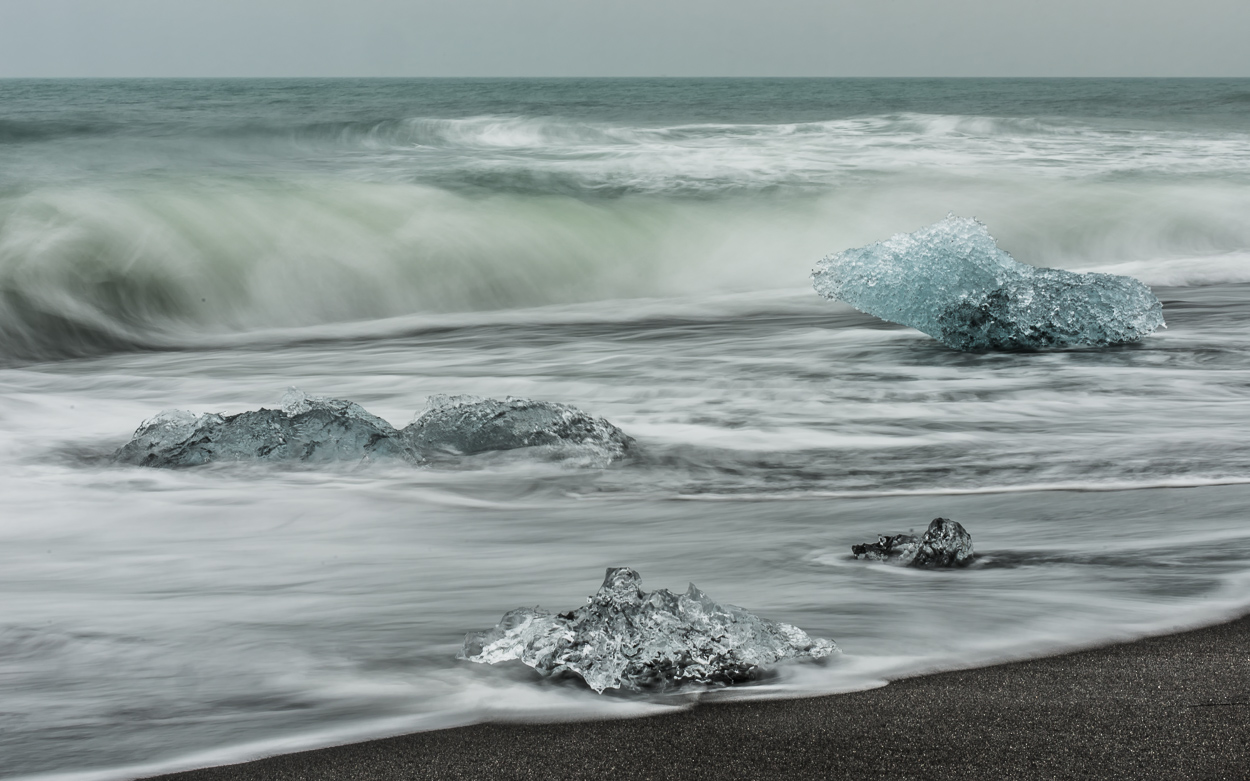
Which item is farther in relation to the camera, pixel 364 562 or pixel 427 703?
pixel 364 562

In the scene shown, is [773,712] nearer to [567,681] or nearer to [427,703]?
[567,681]

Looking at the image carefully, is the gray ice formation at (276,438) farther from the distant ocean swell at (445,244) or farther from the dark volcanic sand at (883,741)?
the distant ocean swell at (445,244)

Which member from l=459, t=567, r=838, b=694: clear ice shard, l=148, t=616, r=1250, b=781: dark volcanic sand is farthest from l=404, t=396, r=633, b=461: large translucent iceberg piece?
l=148, t=616, r=1250, b=781: dark volcanic sand

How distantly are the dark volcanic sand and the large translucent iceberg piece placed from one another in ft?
5.96

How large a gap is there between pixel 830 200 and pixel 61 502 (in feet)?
29.7

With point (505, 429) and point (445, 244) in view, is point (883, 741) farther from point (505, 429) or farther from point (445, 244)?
point (445, 244)

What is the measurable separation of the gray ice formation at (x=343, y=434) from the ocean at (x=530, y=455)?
0.08 meters

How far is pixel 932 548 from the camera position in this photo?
2523mm

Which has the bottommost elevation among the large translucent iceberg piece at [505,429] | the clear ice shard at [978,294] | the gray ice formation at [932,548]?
the gray ice formation at [932,548]

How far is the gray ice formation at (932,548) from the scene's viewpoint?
99.2 inches

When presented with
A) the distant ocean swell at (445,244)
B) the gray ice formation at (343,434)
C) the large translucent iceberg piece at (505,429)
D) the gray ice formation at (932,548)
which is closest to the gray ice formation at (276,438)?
the gray ice formation at (343,434)

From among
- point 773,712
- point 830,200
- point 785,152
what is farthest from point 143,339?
point 785,152

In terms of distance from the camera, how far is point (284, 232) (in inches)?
356

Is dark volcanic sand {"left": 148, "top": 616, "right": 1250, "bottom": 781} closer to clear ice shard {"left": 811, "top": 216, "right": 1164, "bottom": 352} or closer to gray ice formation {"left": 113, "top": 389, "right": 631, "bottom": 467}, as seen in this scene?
gray ice formation {"left": 113, "top": 389, "right": 631, "bottom": 467}
